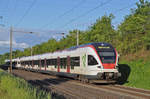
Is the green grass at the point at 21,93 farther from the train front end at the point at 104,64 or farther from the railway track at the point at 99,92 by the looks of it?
the train front end at the point at 104,64

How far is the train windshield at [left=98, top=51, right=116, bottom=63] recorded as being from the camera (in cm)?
1803

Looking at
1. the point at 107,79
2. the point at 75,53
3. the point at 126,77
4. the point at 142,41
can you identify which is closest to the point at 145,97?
the point at 107,79

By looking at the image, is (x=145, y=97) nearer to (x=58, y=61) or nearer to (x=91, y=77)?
(x=91, y=77)

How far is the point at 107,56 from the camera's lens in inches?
721

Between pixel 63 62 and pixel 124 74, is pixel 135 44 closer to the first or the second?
pixel 124 74

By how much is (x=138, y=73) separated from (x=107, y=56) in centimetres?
320

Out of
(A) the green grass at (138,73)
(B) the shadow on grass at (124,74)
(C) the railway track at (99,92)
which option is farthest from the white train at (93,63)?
(B) the shadow on grass at (124,74)

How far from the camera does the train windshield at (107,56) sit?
710 inches

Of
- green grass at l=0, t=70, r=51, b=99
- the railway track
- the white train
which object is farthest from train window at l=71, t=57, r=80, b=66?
green grass at l=0, t=70, r=51, b=99

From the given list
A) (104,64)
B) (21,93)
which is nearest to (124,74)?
(104,64)

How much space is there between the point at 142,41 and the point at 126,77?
19.8ft

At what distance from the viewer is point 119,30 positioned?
29953 mm

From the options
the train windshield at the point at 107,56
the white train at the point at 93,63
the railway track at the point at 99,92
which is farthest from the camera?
the train windshield at the point at 107,56

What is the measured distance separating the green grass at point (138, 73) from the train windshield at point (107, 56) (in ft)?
7.62
